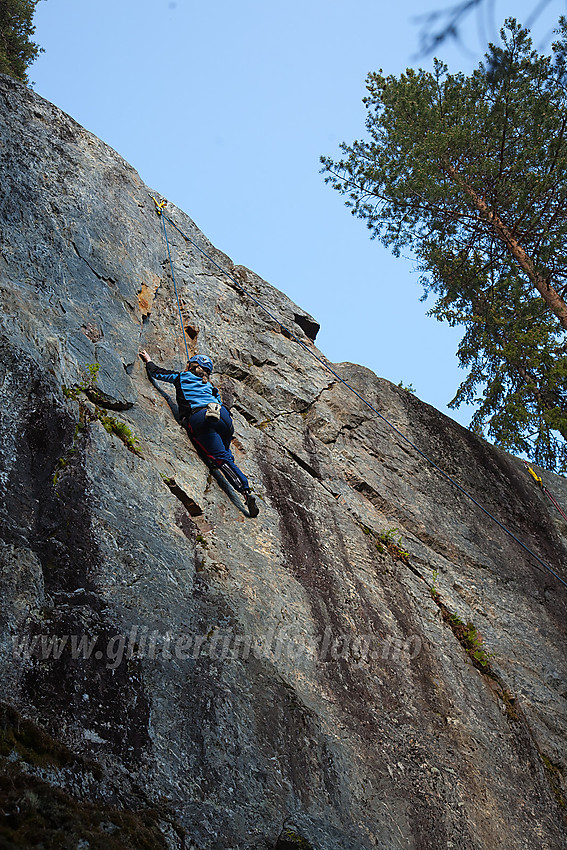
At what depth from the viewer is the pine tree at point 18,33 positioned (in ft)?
58.4

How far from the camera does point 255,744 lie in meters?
5.45

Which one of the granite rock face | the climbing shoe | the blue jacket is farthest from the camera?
the blue jacket

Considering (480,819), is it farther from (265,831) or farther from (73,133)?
(73,133)

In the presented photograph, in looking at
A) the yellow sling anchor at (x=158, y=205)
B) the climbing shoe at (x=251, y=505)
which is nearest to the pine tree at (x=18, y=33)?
the yellow sling anchor at (x=158, y=205)

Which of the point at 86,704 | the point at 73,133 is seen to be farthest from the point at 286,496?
the point at 73,133

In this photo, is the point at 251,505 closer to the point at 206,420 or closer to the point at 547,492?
the point at 206,420

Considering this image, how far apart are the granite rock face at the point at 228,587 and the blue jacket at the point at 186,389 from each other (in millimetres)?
201

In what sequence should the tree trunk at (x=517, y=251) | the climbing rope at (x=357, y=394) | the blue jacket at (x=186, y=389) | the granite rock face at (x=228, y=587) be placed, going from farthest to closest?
1. the tree trunk at (x=517, y=251)
2. the climbing rope at (x=357, y=394)
3. the blue jacket at (x=186, y=389)
4. the granite rock face at (x=228, y=587)

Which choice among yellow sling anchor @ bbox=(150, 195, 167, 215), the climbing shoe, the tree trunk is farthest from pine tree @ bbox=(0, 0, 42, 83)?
the climbing shoe

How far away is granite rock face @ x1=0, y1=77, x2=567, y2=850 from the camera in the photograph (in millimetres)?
4902

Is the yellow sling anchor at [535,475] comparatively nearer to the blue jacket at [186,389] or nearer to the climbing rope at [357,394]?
the climbing rope at [357,394]

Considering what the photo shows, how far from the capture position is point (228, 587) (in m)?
6.55

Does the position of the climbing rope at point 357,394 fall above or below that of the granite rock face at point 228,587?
above

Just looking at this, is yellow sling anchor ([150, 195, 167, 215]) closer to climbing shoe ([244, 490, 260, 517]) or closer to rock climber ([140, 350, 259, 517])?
rock climber ([140, 350, 259, 517])
